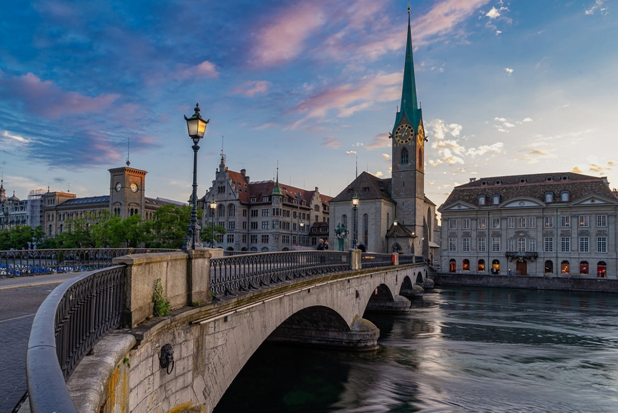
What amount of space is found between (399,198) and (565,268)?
26.8 m

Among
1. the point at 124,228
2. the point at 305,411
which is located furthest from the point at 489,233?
the point at 305,411

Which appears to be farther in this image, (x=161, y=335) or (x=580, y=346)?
(x=580, y=346)

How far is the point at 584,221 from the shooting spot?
63250 mm

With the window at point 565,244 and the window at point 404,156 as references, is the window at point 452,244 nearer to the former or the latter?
the window at point 565,244

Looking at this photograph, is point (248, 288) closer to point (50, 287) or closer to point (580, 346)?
point (50, 287)

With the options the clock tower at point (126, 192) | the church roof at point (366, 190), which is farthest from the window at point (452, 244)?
the clock tower at point (126, 192)

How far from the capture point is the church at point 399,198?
248 ft

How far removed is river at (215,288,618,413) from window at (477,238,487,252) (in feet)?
122

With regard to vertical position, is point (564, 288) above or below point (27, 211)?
below

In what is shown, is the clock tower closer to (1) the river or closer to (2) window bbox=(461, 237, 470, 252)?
(2) window bbox=(461, 237, 470, 252)

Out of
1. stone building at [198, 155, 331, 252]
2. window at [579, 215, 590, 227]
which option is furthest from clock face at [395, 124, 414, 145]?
window at [579, 215, 590, 227]

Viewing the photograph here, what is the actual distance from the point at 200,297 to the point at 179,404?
6.58ft

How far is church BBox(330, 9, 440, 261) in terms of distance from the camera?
248 feet

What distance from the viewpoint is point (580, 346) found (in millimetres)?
25891
